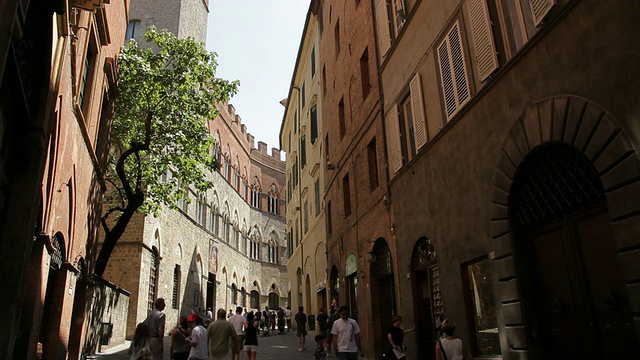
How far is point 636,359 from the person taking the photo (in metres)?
4.72

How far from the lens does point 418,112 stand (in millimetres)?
9859

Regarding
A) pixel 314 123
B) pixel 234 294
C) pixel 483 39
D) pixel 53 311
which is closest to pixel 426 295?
pixel 483 39

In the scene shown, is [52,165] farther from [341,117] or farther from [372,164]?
[341,117]

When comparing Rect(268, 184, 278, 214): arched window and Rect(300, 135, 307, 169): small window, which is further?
Rect(268, 184, 278, 214): arched window

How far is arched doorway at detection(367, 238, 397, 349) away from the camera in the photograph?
12.2m

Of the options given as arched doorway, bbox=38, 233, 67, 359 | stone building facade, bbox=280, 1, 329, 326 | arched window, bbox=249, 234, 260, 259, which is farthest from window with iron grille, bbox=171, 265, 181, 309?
arched window, bbox=249, 234, 260, 259

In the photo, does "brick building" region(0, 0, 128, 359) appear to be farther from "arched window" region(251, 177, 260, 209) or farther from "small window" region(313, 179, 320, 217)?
"arched window" region(251, 177, 260, 209)

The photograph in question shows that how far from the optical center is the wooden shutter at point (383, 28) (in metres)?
12.1

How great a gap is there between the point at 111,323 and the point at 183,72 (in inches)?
342

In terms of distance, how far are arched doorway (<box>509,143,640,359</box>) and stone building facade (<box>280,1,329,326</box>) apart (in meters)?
14.2

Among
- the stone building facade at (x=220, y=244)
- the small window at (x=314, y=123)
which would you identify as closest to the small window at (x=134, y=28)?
the stone building facade at (x=220, y=244)

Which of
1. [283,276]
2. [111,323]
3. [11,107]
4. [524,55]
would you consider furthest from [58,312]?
[283,276]

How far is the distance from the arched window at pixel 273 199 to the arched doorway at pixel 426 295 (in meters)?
38.9

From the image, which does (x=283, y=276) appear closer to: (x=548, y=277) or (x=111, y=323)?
(x=111, y=323)
